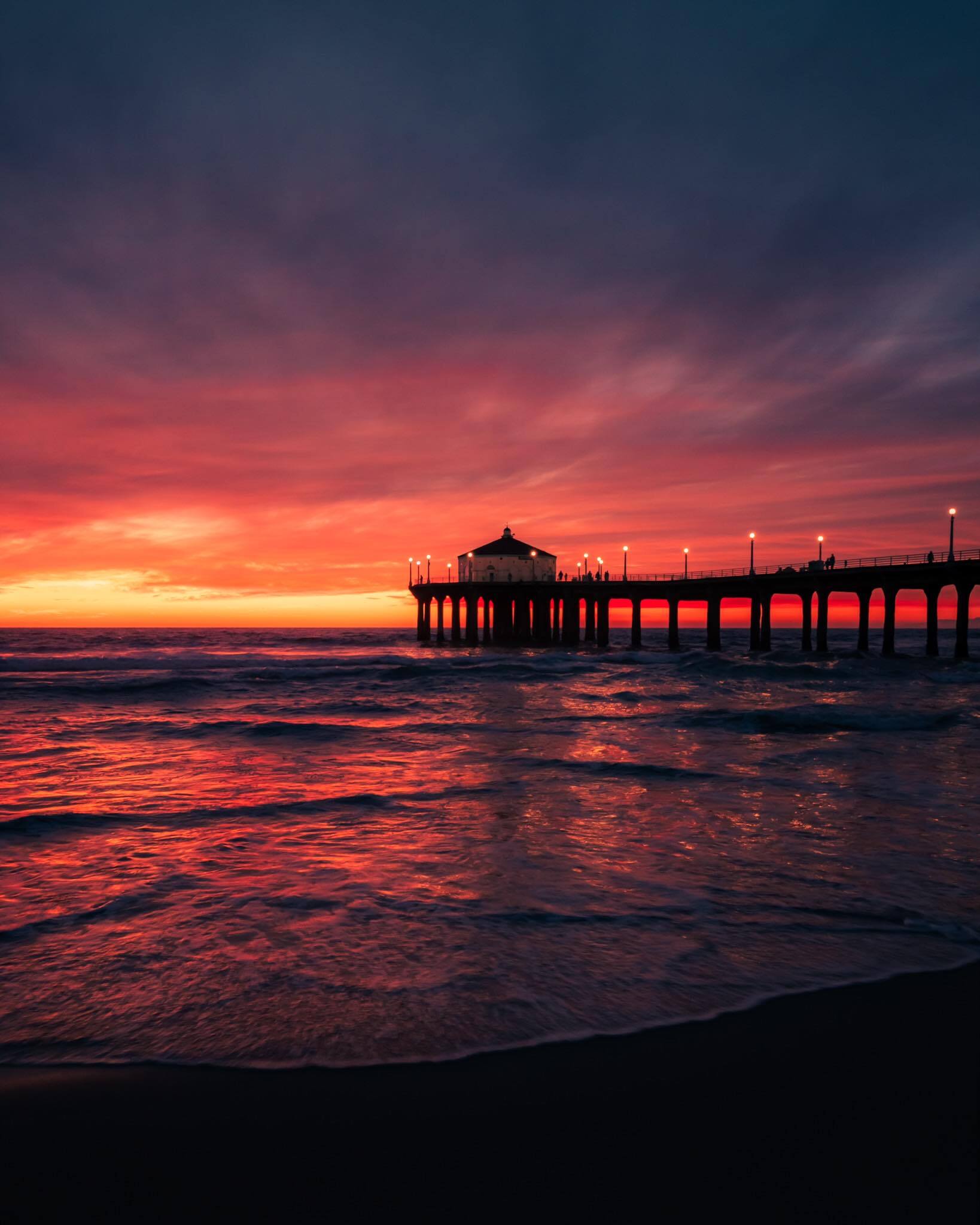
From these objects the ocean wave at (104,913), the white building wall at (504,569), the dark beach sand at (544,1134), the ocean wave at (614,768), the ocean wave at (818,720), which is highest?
the white building wall at (504,569)

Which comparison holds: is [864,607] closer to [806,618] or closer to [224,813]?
[806,618]

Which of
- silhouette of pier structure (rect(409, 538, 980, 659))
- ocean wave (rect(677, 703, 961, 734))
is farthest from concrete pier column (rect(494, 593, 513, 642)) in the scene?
ocean wave (rect(677, 703, 961, 734))

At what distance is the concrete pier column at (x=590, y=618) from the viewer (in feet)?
254

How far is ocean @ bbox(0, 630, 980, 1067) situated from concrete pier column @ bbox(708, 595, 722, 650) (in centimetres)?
4767

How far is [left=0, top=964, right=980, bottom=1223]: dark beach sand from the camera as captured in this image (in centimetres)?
283

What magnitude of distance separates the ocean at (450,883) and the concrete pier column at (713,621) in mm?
47673

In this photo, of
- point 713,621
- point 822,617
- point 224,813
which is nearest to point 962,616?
point 822,617

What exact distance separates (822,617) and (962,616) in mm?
12459

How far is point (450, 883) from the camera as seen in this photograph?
729 centimetres

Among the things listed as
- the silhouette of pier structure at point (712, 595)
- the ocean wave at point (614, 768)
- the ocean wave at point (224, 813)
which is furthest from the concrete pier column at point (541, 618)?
the ocean wave at point (224, 813)

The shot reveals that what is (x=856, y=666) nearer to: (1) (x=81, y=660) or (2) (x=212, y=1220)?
(2) (x=212, y=1220)

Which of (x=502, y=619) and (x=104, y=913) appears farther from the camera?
(x=502, y=619)

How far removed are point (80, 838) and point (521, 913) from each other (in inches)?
238

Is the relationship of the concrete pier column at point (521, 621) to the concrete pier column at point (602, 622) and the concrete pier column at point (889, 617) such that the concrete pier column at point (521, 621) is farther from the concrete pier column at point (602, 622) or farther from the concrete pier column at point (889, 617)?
the concrete pier column at point (889, 617)
